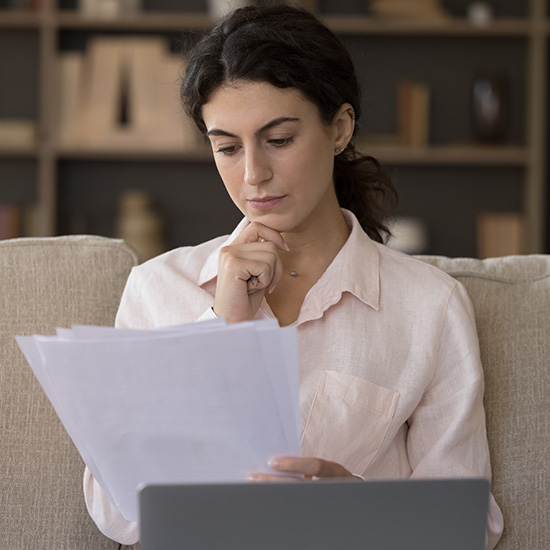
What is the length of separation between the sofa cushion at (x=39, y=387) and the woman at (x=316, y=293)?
9 centimetres

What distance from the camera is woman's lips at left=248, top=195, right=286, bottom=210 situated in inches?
53.0

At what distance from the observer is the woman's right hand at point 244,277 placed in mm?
1252

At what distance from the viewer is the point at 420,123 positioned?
3445 mm

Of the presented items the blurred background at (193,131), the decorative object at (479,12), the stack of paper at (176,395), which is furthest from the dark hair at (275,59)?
the decorative object at (479,12)

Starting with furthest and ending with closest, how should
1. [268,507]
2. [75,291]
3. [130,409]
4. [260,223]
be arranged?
[75,291]
[260,223]
[130,409]
[268,507]

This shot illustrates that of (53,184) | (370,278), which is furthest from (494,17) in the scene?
(370,278)

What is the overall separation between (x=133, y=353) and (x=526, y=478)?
29.0 inches

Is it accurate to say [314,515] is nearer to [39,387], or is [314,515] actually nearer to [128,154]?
[39,387]

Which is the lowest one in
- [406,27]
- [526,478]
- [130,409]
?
[526,478]

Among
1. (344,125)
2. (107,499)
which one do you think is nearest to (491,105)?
(344,125)

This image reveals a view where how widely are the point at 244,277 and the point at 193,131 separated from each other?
81.0 inches

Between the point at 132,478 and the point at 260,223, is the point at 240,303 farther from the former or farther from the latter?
the point at 132,478

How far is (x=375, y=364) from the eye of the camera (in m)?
1.36

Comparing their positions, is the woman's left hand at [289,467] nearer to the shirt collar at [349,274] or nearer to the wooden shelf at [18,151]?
the shirt collar at [349,274]
